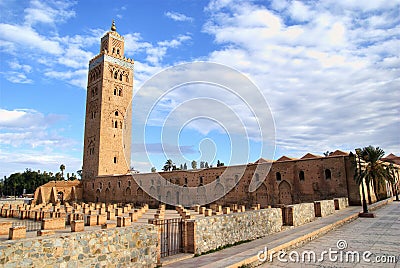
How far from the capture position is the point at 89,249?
449 centimetres

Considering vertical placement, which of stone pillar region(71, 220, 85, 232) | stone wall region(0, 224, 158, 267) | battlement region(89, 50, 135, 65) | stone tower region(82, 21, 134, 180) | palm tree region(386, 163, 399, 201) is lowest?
stone wall region(0, 224, 158, 267)

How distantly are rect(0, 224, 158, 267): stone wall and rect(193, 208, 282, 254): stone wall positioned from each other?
147 cm

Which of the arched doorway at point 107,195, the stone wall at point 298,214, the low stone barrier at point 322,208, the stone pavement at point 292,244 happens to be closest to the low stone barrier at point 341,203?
the low stone barrier at point 322,208

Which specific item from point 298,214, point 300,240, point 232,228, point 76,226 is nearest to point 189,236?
point 232,228

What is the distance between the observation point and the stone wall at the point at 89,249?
3.77 m

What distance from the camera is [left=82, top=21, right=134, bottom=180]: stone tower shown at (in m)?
37.8

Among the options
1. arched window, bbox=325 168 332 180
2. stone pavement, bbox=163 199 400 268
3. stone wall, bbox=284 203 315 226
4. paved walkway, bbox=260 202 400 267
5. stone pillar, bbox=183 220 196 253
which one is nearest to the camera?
stone pavement, bbox=163 199 400 268

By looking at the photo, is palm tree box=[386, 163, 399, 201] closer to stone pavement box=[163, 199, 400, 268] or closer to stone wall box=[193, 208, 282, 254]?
stone pavement box=[163, 199, 400, 268]

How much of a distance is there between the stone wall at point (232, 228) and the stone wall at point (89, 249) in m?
1.47

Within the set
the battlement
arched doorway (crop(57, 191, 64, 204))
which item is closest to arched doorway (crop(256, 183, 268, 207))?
arched doorway (crop(57, 191, 64, 204))

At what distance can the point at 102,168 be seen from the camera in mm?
37031

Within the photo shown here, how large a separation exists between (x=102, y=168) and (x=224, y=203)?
19.6m

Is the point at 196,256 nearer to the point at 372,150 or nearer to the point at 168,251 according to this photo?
the point at 168,251

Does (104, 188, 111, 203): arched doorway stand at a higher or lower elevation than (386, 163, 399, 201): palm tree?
lower
